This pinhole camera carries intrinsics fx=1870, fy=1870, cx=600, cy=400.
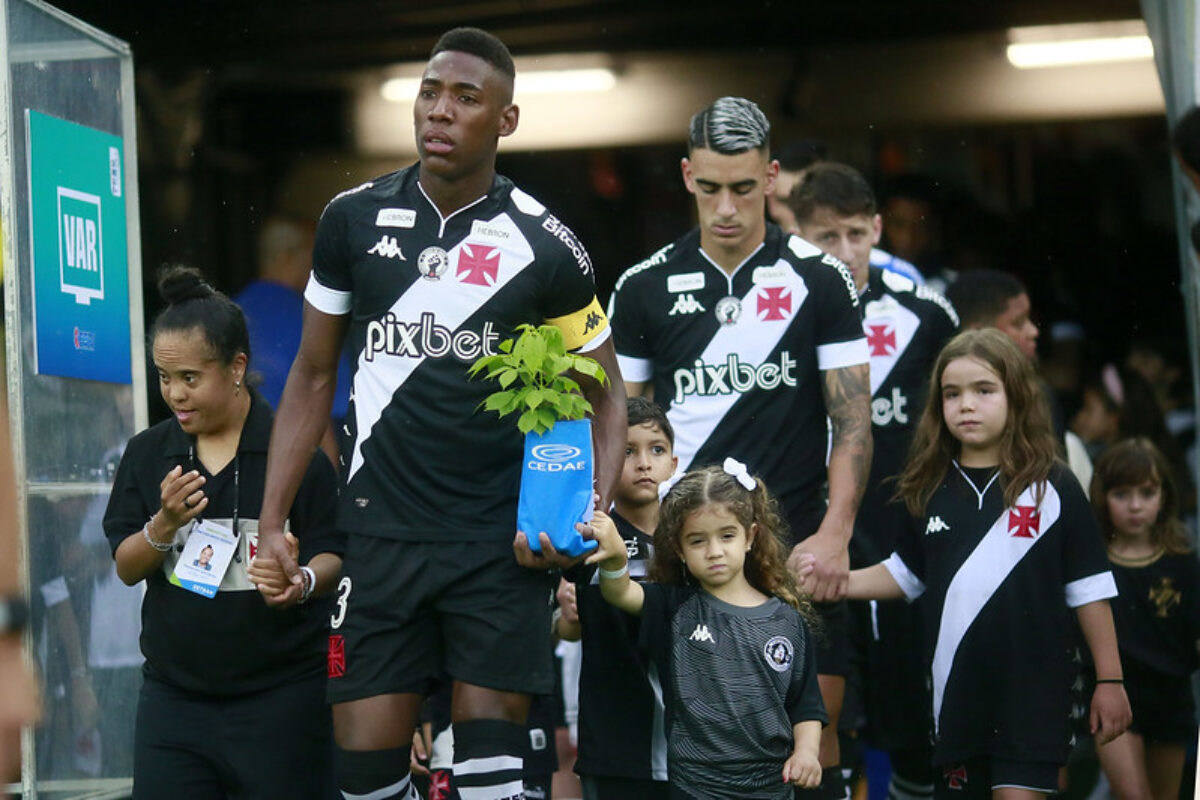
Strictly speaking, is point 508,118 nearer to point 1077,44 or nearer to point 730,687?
point 730,687

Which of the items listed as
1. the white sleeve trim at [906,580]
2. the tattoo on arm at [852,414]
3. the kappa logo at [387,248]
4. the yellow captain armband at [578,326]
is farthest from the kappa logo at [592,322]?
the white sleeve trim at [906,580]

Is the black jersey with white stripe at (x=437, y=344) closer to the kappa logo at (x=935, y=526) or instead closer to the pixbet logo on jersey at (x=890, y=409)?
the kappa logo at (x=935, y=526)

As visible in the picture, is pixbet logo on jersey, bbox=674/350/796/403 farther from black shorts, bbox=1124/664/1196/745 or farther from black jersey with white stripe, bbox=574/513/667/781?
black shorts, bbox=1124/664/1196/745

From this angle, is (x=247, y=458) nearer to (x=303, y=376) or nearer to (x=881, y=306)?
(x=303, y=376)

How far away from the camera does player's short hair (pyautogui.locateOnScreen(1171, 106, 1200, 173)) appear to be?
3469 mm

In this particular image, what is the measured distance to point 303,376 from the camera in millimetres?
5031

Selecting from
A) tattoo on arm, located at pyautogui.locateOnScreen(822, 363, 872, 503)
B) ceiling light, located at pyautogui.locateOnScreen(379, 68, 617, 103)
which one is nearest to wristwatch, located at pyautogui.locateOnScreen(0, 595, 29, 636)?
tattoo on arm, located at pyautogui.locateOnScreen(822, 363, 872, 503)

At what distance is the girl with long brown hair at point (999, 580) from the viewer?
5.55 meters

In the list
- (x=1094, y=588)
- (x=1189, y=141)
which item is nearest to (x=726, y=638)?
(x=1094, y=588)

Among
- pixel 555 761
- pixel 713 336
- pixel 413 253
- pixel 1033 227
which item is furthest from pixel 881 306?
pixel 1033 227

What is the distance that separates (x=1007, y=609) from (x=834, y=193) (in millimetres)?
1885

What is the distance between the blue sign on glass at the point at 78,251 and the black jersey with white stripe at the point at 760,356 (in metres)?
2.08

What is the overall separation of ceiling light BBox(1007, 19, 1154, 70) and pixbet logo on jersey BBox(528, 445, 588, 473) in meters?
5.42

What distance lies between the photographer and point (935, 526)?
582 cm
